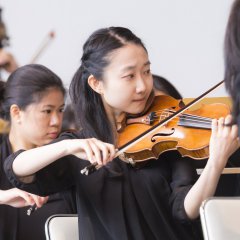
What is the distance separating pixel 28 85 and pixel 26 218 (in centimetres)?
36

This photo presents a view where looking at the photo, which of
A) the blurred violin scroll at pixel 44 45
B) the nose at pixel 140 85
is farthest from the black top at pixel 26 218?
the blurred violin scroll at pixel 44 45

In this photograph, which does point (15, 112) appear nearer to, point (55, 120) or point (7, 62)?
point (55, 120)

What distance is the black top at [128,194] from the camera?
1302 millimetres

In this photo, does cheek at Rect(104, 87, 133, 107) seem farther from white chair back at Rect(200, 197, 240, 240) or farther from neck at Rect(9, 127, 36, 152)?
neck at Rect(9, 127, 36, 152)

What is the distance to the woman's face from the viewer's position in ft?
5.58

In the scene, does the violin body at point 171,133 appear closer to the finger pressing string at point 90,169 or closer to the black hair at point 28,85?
the finger pressing string at point 90,169

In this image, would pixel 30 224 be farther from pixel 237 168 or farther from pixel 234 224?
pixel 234 224

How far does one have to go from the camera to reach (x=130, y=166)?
4.36ft

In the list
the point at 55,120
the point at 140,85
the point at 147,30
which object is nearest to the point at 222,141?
the point at 140,85

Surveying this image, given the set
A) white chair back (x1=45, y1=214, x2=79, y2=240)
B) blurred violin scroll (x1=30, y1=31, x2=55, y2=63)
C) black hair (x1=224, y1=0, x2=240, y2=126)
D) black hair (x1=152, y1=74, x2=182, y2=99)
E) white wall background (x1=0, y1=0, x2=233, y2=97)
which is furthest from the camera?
blurred violin scroll (x1=30, y1=31, x2=55, y2=63)

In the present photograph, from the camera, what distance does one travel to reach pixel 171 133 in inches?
53.0

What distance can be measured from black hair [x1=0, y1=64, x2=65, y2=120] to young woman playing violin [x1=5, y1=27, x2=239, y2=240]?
0.38 metres

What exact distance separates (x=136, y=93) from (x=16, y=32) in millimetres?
1362

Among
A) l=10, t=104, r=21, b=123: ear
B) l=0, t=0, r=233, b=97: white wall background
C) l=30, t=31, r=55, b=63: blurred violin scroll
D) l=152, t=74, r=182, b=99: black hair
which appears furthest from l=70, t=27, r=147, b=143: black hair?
l=30, t=31, r=55, b=63: blurred violin scroll
